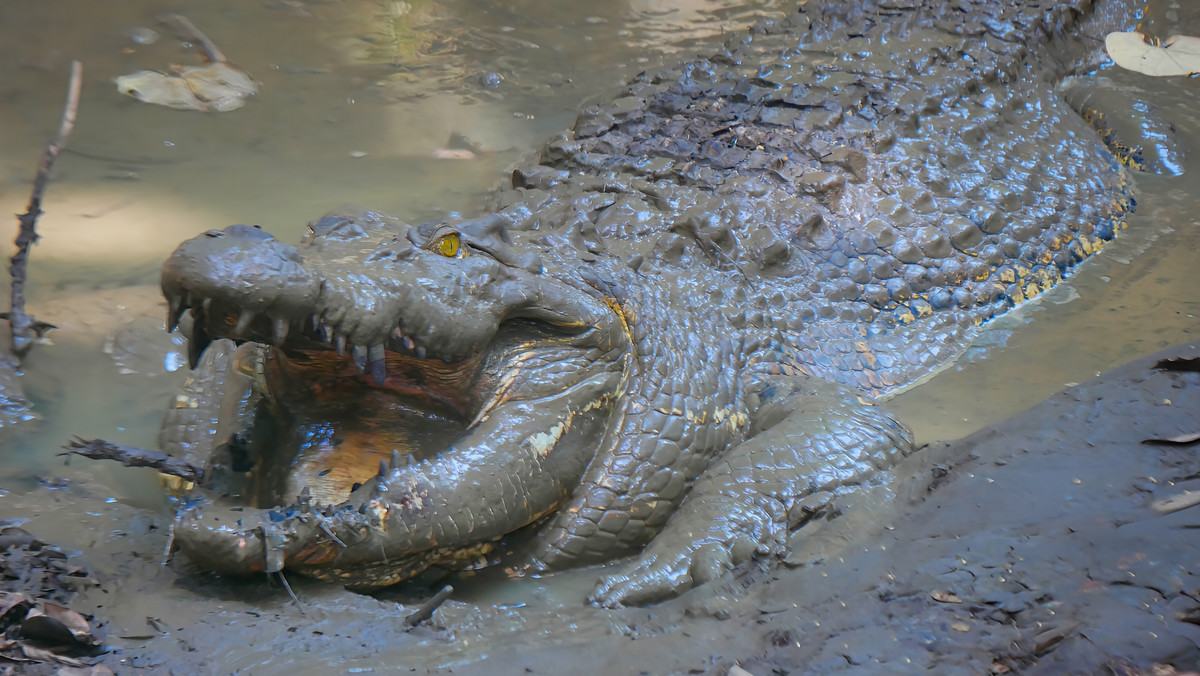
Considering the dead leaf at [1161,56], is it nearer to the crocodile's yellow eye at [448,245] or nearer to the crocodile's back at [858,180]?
the crocodile's back at [858,180]

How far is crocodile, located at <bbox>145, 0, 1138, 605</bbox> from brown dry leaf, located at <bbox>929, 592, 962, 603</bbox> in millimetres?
769

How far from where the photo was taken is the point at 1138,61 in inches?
101

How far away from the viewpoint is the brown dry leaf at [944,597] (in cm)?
185

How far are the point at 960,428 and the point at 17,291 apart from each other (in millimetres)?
3584

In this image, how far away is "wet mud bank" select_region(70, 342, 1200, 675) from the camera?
1673 mm

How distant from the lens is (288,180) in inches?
196

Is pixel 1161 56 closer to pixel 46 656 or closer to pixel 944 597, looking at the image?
pixel 944 597

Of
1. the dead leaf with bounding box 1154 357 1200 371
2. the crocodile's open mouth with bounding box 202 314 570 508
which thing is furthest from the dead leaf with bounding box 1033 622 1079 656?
the crocodile's open mouth with bounding box 202 314 570 508

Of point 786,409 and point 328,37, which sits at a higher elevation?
point 328,37

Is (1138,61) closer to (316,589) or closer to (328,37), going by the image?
(316,589)

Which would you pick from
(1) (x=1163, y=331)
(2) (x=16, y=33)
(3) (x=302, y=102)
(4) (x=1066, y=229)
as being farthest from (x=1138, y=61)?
(2) (x=16, y=33)

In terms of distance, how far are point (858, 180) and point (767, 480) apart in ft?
6.60

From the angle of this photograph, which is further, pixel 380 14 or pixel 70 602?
pixel 380 14

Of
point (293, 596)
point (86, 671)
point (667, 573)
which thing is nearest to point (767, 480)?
point (667, 573)
